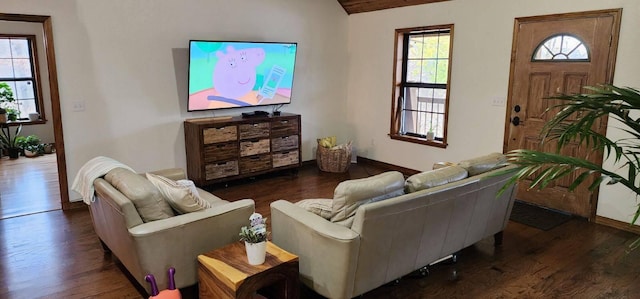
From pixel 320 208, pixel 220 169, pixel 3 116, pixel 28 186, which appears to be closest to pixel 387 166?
pixel 220 169

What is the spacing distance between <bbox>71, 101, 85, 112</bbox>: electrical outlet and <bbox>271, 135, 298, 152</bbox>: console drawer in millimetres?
2172

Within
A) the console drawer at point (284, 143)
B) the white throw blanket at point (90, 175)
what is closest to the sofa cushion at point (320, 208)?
the white throw blanket at point (90, 175)

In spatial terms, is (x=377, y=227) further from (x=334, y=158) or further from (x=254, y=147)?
(x=334, y=158)

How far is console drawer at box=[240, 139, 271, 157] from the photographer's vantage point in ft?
17.1

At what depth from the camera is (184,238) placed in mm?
2572

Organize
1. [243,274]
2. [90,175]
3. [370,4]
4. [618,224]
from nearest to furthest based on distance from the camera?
[243,274]
[90,175]
[618,224]
[370,4]

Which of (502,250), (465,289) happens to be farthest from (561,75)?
(465,289)

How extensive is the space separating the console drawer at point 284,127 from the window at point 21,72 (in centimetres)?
511

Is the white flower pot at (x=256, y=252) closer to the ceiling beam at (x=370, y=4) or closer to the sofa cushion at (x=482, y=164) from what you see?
the sofa cushion at (x=482, y=164)

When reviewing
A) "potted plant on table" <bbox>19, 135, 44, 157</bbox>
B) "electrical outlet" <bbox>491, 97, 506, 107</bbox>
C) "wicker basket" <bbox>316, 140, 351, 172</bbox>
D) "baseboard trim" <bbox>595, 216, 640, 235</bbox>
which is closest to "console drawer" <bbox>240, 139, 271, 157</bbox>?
"wicker basket" <bbox>316, 140, 351, 172</bbox>

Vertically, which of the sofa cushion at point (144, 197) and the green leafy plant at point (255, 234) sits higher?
the sofa cushion at point (144, 197)

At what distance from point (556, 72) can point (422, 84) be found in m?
1.81

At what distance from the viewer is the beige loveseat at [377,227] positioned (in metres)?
2.36

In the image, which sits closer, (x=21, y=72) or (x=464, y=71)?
(x=464, y=71)
